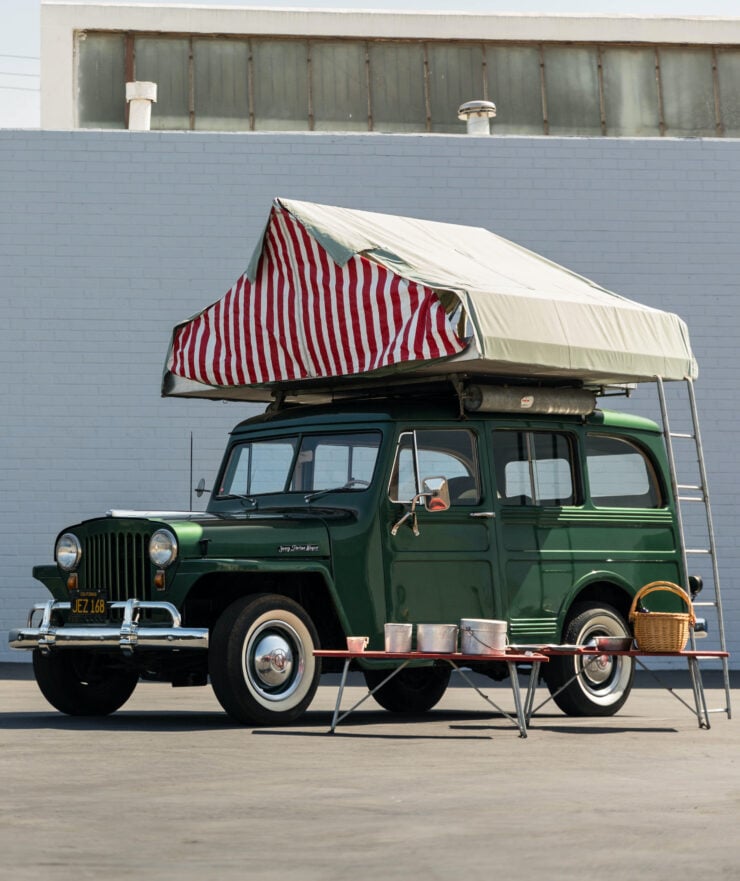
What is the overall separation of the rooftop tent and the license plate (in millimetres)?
1979

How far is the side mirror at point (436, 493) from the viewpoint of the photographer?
1031cm

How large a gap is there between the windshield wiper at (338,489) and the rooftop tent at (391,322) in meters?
0.70

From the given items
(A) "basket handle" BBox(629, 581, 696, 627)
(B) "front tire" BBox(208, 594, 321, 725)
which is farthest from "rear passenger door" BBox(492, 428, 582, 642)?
(B) "front tire" BBox(208, 594, 321, 725)

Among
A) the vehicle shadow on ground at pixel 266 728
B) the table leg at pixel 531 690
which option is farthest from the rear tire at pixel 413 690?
the table leg at pixel 531 690

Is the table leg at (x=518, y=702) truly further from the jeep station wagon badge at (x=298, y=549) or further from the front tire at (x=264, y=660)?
the jeep station wagon badge at (x=298, y=549)

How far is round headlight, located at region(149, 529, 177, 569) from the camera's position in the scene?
1003cm

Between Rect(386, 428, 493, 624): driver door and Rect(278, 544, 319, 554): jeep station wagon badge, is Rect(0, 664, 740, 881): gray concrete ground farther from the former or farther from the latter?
Rect(278, 544, 319, 554): jeep station wagon badge

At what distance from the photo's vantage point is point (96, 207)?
1848 cm

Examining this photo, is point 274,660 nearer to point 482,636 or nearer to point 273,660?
point 273,660

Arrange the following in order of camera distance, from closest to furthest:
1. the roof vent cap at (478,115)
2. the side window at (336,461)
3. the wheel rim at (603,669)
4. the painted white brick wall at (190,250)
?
the side window at (336,461) < the wheel rim at (603,669) < the painted white brick wall at (190,250) < the roof vent cap at (478,115)

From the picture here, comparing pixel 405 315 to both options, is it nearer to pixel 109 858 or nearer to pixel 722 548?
pixel 109 858

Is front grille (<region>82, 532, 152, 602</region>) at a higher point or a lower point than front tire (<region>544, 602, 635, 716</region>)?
higher

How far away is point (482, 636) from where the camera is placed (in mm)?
10070

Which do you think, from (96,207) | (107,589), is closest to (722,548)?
(96,207)
